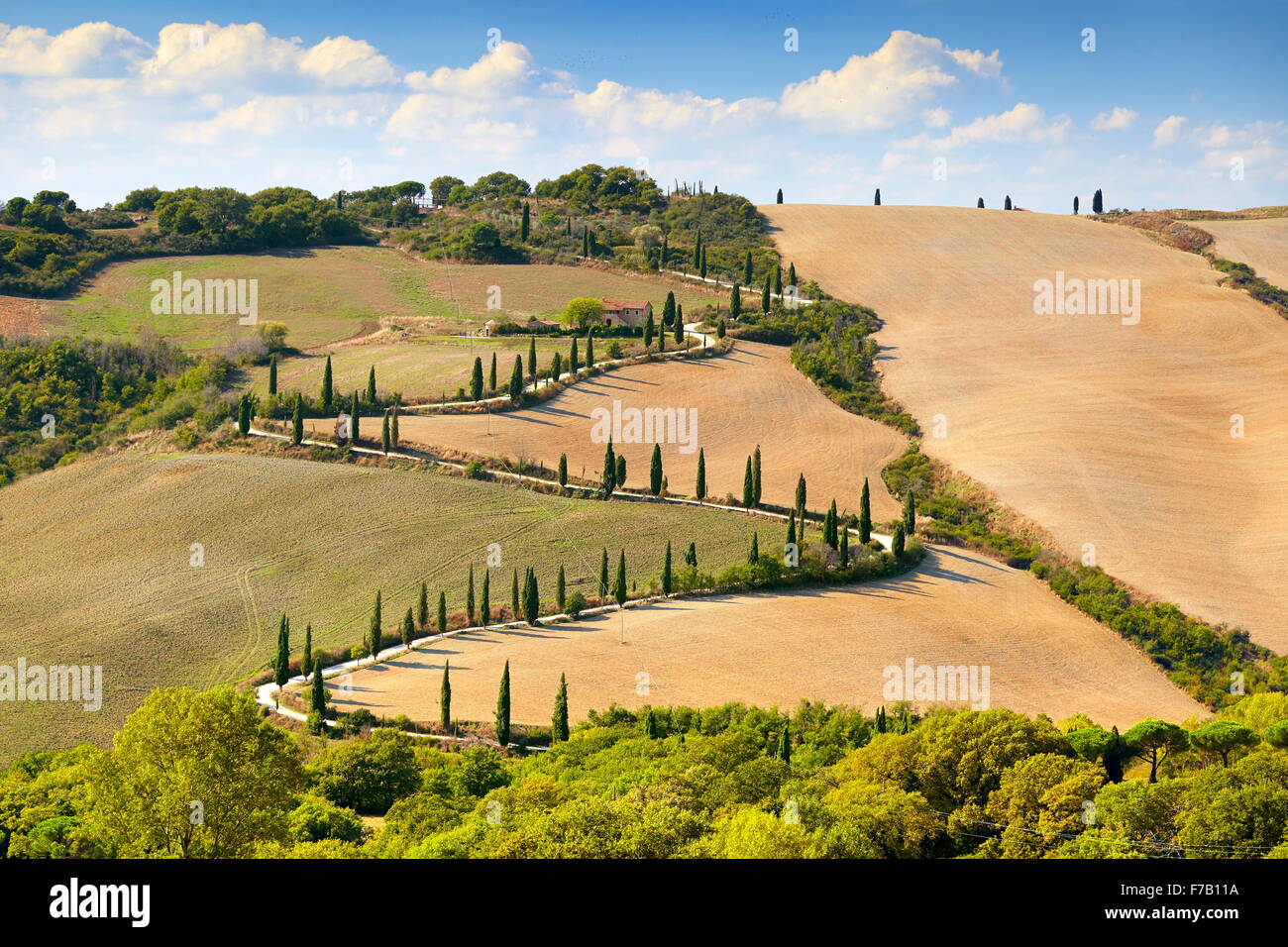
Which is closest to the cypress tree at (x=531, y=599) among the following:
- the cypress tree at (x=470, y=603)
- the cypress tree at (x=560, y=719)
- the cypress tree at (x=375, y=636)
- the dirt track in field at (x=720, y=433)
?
the cypress tree at (x=470, y=603)

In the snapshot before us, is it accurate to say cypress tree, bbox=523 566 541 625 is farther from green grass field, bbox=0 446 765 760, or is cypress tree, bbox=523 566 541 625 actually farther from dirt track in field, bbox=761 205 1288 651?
dirt track in field, bbox=761 205 1288 651

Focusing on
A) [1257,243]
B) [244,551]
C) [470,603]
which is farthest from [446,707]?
[1257,243]

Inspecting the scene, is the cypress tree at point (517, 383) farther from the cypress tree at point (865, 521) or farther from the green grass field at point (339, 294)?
the cypress tree at point (865, 521)

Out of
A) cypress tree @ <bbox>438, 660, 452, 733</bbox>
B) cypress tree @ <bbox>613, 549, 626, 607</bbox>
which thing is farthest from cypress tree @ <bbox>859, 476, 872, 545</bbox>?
cypress tree @ <bbox>438, 660, 452, 733</bbox>

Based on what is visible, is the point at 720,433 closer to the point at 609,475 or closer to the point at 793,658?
the point at 609,475

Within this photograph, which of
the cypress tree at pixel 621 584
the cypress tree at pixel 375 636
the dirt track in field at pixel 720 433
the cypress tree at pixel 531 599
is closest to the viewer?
the cypress tree at pixel 375 636

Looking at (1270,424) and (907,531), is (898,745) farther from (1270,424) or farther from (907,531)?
(1270,424)
